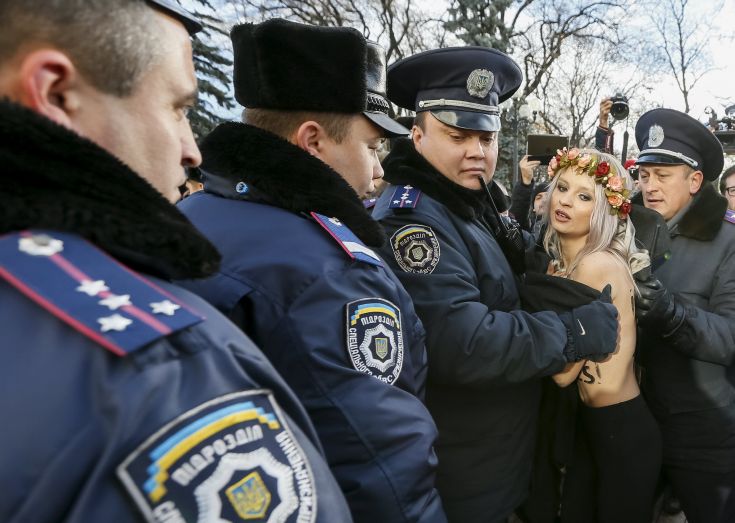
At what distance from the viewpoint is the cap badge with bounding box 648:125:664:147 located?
2.90m

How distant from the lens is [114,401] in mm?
492

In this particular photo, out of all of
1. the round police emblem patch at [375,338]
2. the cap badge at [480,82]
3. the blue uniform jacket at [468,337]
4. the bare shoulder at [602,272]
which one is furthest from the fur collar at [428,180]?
the round police emblem patch at [375,338]

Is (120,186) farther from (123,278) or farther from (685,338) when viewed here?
(685,338)

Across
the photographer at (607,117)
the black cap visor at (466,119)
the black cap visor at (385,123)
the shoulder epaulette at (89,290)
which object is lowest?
the shoulder epaulette at (89,290)

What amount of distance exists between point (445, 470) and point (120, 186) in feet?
5.37

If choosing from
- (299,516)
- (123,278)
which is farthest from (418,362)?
(123,278)

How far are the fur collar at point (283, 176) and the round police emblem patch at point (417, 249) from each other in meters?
0.47

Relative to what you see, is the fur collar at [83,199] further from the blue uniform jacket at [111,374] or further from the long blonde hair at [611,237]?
the long blonde hair at [611,237]

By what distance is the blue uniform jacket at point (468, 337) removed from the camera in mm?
1626

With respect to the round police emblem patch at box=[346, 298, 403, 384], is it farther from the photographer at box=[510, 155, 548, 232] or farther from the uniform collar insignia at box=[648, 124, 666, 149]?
the photographer at box=[510, 155, 548, 232]

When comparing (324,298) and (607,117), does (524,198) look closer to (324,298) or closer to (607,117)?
(607,117)

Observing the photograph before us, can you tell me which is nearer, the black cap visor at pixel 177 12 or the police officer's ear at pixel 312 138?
the black cap visor at pixel 177 12

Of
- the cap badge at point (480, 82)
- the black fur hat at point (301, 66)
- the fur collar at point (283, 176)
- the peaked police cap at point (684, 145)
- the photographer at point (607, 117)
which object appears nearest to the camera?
the fur collar at point (283, 176)

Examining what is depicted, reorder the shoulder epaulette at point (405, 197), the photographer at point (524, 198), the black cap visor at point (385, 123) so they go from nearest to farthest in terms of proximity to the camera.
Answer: the black cap visor at point (385, 123) < the shoulder epaulette at point (405, 197) < the photographer at point (524, 198)
